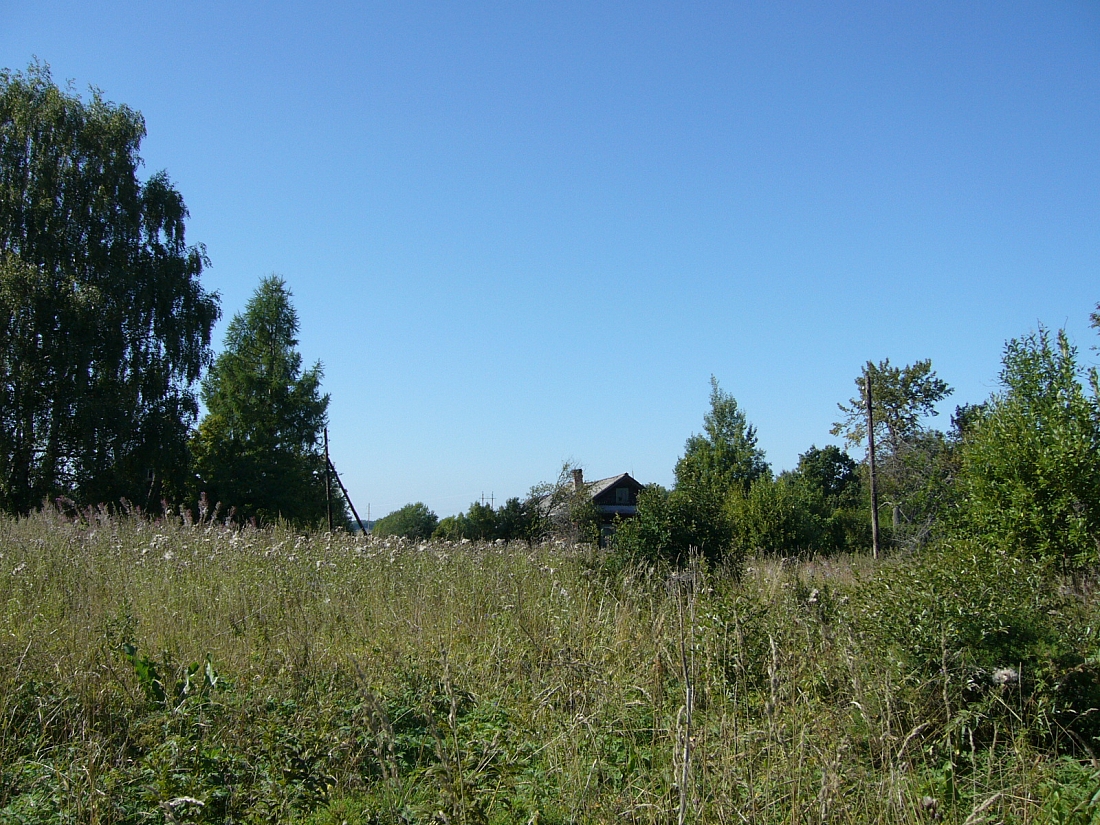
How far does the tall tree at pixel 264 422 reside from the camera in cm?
2812

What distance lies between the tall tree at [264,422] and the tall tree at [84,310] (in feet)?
19.2

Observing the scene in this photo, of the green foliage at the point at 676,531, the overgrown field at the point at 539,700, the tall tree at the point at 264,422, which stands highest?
the tall tree at the point at 264,422

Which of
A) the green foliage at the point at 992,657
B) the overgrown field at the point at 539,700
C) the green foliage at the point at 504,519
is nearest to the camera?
the overgrown field at the point at 539,700

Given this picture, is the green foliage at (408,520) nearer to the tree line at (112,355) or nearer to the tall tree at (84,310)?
the tree line at (112,355)

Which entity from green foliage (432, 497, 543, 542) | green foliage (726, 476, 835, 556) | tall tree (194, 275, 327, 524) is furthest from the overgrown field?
tall tree (194, 275, 327, 524)

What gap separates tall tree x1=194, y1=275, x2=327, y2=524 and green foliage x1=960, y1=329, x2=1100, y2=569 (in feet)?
78.3

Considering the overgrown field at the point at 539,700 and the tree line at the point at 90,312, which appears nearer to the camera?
the overgrown field at the point at 539,700

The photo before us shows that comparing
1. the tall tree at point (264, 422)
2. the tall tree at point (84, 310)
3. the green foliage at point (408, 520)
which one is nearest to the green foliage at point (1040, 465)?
the tall tree at point (84, 310)

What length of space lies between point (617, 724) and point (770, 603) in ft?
5.76

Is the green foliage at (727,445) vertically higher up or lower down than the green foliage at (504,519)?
higher up

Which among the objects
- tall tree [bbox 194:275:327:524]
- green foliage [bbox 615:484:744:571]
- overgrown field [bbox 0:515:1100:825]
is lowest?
overgrown field [bbox 0:515:1100:825]

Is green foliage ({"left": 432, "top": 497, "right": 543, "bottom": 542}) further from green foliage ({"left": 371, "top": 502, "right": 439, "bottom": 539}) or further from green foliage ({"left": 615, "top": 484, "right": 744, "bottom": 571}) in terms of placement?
green foliage ({"left": 615, "top": 484, "right": 744, "bottom": 571})

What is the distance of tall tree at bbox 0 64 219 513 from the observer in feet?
62.6

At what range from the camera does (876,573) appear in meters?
5.44
